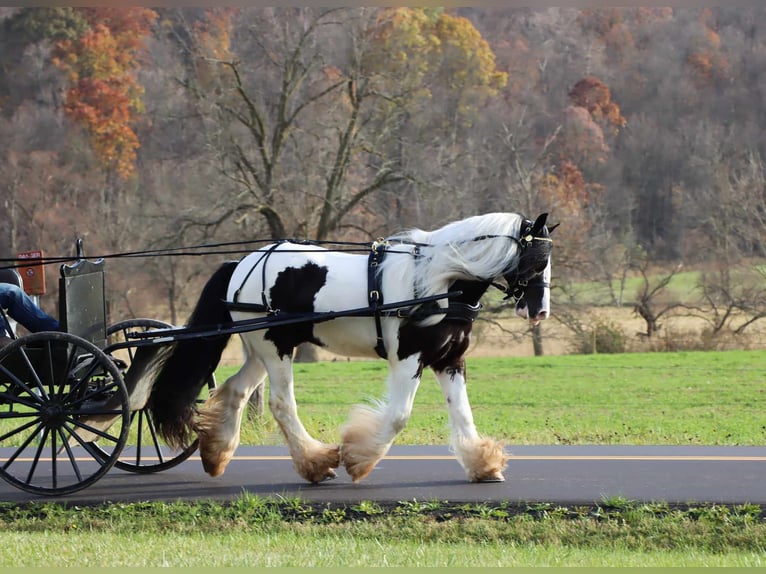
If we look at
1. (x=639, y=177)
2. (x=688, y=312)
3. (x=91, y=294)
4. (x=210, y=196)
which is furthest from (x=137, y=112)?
(x=91, y=294)

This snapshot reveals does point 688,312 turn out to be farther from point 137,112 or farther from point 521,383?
point 137,112

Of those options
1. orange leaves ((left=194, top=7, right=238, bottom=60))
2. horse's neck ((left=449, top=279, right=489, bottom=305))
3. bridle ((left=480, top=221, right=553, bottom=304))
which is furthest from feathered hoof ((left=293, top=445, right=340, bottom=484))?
orange leaves ((left=194, top=7, right=238, bottom=60))

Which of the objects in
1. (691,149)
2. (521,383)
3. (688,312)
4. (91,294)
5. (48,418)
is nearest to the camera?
(48,418)

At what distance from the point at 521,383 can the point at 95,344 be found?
38.3 feet

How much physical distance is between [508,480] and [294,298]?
192 centimetres

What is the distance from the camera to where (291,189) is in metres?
24.6

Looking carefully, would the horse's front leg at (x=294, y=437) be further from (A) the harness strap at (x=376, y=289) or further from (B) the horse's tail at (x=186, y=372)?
(A) the harness strap at (x=376, y=289)

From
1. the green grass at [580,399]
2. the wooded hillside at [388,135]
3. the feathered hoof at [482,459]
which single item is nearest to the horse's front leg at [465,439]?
the feathered hoof at [482,459]

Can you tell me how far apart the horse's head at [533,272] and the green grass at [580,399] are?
2.94 m

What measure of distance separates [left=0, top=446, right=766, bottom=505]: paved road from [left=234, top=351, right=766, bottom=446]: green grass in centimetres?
162

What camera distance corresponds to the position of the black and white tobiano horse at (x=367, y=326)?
7.11 meters

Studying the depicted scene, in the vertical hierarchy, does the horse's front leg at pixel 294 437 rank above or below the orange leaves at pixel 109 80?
below

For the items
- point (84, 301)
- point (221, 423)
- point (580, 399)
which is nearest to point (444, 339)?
point (221, 423)

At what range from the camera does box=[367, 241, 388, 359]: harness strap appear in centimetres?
715
